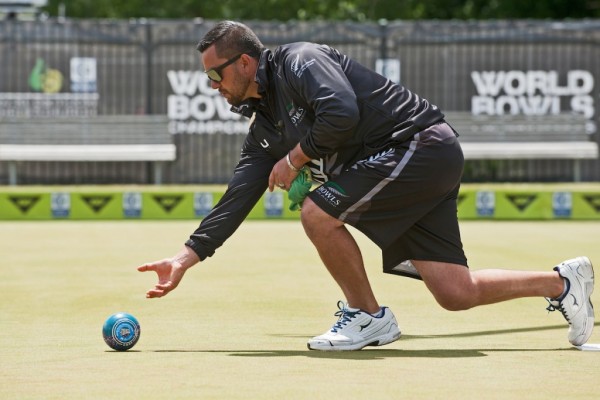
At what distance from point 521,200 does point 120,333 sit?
9557mm

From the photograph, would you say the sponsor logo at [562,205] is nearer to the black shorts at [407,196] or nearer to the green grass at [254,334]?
the green grass at [254,334]

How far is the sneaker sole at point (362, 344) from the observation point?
5816 mm

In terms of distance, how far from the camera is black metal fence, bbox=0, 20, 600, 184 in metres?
15.7

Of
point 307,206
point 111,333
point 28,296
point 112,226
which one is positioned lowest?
point 112,226

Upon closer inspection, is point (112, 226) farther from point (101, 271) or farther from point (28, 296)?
point (28, 296)

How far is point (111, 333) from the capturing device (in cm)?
580

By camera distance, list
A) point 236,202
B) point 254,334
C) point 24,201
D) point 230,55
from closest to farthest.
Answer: point 230,55 < point 236,202 < point 254,334 < point 24,201

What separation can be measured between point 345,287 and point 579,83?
10.8 m

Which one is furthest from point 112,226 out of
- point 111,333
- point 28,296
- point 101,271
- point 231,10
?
point 231,10

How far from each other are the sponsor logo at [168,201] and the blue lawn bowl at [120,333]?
→ 895cm

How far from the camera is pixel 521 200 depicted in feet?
48.5

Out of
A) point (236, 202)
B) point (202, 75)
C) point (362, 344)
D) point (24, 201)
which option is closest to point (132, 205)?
point (24, 201)

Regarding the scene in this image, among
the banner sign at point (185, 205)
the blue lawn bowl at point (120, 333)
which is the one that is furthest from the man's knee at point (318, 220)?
the banner sign at point (185, 205)

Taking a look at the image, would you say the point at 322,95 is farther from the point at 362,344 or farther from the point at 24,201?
the point at 24,201
